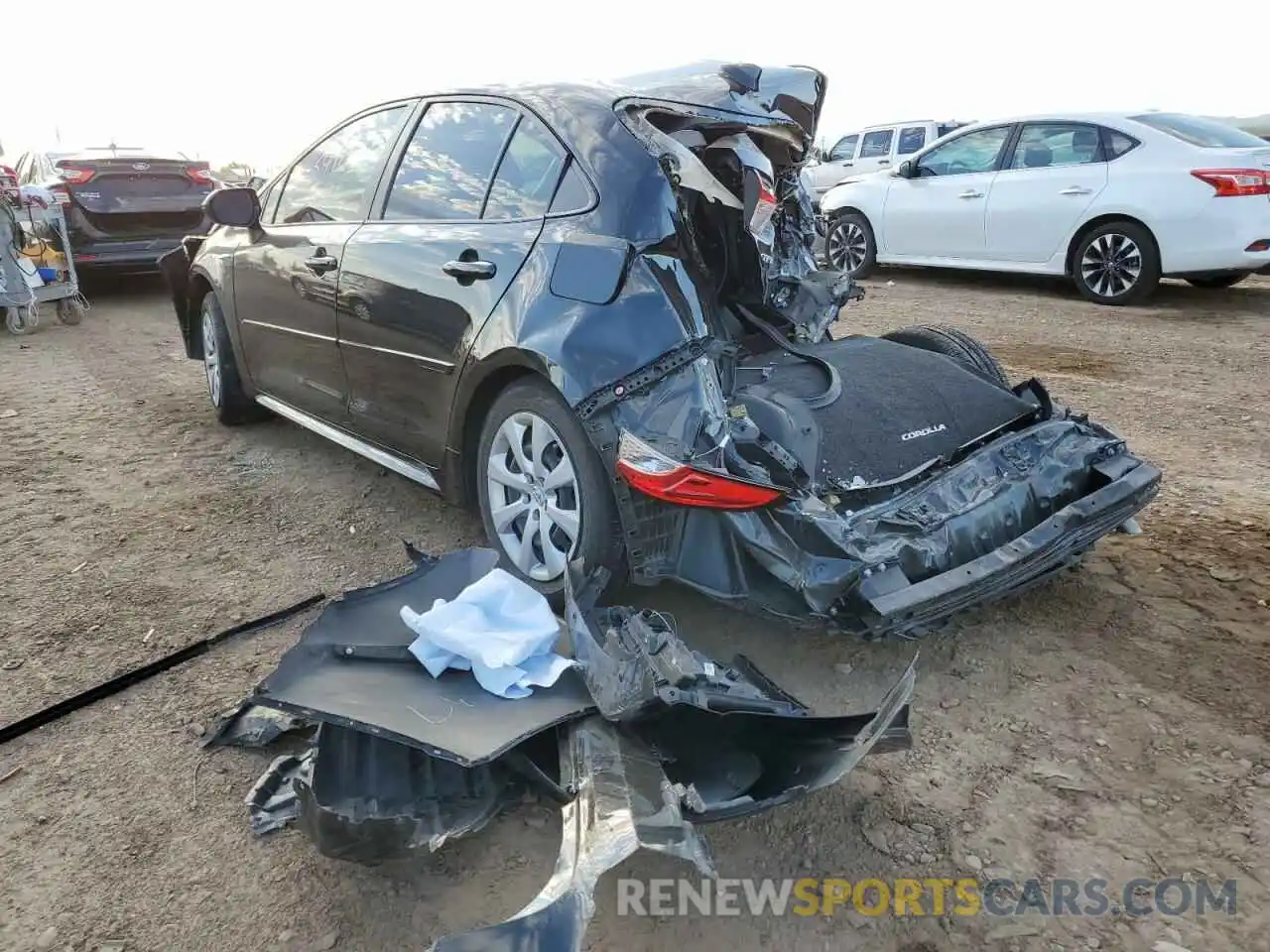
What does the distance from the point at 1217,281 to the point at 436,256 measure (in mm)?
8323

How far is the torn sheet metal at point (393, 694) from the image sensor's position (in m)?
2.04

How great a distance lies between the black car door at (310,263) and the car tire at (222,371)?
0.38 metres

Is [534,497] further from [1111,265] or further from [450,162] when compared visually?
[1111,265]

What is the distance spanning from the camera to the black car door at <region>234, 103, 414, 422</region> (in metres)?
3.77

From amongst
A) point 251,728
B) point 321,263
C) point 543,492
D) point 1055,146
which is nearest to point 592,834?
point 251,728

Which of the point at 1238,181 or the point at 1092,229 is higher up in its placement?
the point at 1238,181

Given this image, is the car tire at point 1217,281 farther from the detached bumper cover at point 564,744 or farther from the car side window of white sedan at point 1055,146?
the detached bumper cover at point 564,744

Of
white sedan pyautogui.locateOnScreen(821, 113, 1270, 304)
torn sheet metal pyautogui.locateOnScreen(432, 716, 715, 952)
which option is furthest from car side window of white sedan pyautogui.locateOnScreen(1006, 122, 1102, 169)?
torn sheet metal pyautogui.locateOnScreen(432, 716, 715, 952)

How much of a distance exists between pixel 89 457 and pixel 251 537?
165 centimetres

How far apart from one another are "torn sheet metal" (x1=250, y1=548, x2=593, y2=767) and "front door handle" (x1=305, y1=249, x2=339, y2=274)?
1.63 meters

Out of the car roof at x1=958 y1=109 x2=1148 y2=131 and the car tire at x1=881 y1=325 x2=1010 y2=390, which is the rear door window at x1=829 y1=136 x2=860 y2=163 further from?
the car tire at x1=881 y1=325 x2=1010 y2=390

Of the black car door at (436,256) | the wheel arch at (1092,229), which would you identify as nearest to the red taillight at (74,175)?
the black car door at (436,256)

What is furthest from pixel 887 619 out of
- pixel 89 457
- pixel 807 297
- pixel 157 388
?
pixel 157 388

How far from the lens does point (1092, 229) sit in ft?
26.6
